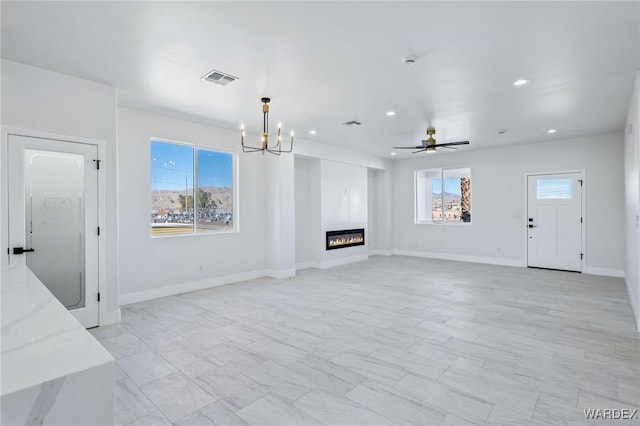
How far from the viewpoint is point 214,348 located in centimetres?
340

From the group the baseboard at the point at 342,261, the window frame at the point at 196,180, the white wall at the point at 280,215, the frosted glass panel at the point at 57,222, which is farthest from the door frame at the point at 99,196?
the baseboard at the point at 342,261

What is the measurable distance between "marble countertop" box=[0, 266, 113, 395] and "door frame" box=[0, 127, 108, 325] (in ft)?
9.70

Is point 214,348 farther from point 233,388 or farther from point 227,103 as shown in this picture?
point 227,103

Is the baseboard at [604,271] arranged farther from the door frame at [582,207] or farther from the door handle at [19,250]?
the door handle at [19,250]

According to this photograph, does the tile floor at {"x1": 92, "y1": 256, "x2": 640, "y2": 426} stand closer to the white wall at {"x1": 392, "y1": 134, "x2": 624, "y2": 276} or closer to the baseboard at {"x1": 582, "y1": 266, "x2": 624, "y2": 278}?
the baseboard at {"x1": 582, "y1": 266, "x2": 624, "y2": 278}

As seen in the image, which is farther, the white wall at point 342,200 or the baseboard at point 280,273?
the white wall at point 342,200

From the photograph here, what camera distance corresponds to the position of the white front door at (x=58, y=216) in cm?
359

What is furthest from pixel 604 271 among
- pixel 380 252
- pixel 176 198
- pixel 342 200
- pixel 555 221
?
pixel 176 198

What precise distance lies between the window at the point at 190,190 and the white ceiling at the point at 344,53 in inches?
33.8

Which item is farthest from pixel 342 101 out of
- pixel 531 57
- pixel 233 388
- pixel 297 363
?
pixel 233 388

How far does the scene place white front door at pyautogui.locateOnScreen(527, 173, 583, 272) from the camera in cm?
735

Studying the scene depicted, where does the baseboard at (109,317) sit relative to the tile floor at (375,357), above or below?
above

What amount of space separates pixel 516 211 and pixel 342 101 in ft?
18.7

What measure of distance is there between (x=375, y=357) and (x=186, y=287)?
375 centimetres
